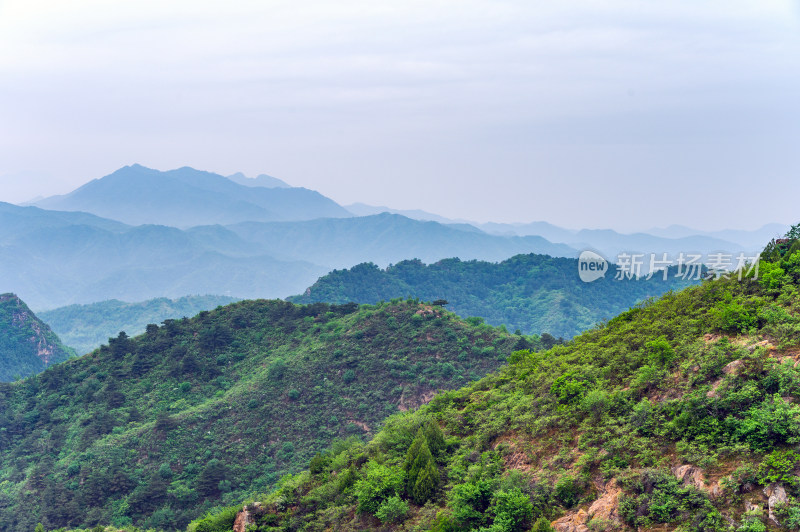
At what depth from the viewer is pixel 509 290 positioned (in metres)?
155

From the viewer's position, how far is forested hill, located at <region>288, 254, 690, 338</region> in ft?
455

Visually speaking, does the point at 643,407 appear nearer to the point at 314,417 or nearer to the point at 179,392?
the point at 314,417

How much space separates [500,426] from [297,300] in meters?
108

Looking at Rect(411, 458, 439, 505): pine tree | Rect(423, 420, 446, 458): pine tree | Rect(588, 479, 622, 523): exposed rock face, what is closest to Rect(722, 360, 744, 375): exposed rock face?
Rect(588, 479, 622, 523): exposed rock face

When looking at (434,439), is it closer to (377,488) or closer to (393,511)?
(377,488)

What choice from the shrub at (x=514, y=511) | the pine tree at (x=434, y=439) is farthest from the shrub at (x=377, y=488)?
the shrub at (x=514, y=511)

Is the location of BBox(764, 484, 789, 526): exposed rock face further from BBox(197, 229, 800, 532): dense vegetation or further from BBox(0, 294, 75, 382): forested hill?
BBox(0, 294, 75, 382): forested hill

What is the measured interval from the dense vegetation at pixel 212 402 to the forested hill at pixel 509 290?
64358 millimetres

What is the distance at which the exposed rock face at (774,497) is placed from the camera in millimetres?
14945

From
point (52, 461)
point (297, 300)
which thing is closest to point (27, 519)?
point (52, 461)

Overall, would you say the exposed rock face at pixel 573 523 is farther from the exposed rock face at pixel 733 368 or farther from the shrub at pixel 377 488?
the shrub at pixel 377 488

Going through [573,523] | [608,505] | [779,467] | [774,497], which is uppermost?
[779,467]

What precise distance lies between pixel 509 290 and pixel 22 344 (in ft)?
346

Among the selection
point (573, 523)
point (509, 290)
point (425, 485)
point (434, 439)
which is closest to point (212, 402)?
point (434, 439)
